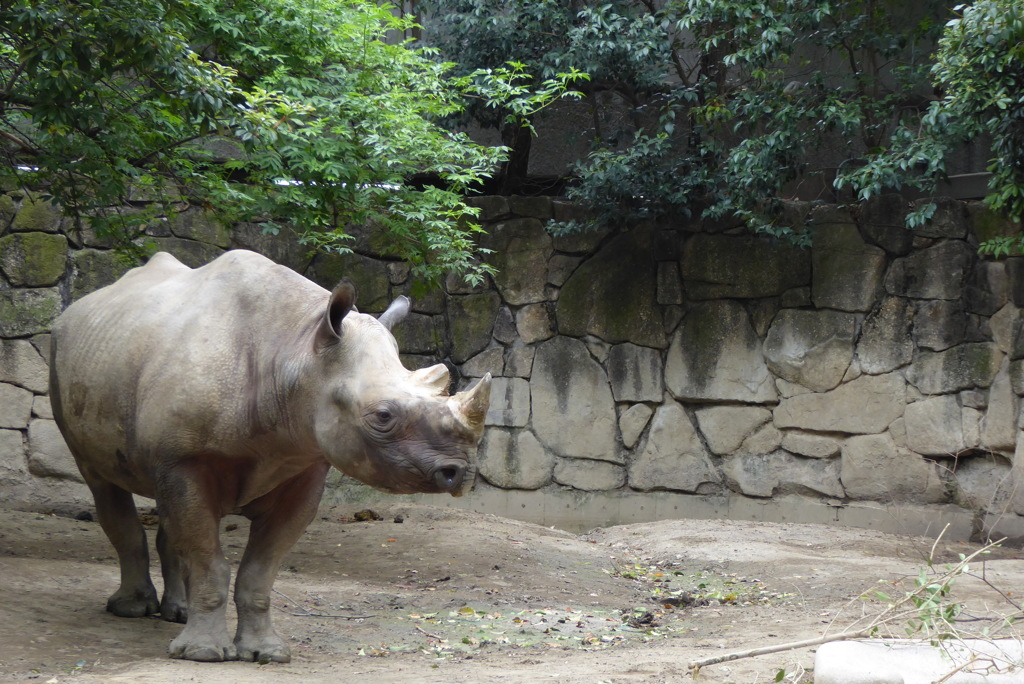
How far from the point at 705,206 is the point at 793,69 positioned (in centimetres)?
161

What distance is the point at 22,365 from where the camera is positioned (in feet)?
26.9

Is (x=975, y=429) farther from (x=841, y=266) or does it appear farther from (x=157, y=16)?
(x=157, y=16)

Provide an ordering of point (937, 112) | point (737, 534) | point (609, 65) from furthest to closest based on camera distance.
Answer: point (609, 65), point (737, 534), point (937, 112)

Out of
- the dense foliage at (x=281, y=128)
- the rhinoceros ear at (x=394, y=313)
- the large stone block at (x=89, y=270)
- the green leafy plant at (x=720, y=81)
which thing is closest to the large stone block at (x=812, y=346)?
the green leafy plant at (x=720, y=81)

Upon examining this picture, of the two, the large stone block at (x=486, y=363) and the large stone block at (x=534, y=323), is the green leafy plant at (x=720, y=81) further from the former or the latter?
the large stone block at (x=486, y=363)

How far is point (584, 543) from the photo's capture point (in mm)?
7891

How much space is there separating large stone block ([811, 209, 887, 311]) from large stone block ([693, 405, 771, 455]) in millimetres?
1050

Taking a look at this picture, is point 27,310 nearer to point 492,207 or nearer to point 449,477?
point 492,207

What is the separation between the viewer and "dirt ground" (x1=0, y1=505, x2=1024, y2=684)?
398 cm

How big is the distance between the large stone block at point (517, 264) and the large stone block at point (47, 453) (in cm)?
373

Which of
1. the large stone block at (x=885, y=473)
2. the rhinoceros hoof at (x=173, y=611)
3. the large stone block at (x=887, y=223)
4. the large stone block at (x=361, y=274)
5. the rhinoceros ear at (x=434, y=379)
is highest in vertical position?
the large stone block at (x=887, y=223)

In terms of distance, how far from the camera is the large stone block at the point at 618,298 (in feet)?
29.5

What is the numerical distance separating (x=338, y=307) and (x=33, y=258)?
17.8 feet

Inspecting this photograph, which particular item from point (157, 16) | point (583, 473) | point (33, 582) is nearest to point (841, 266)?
point (583, 473)
